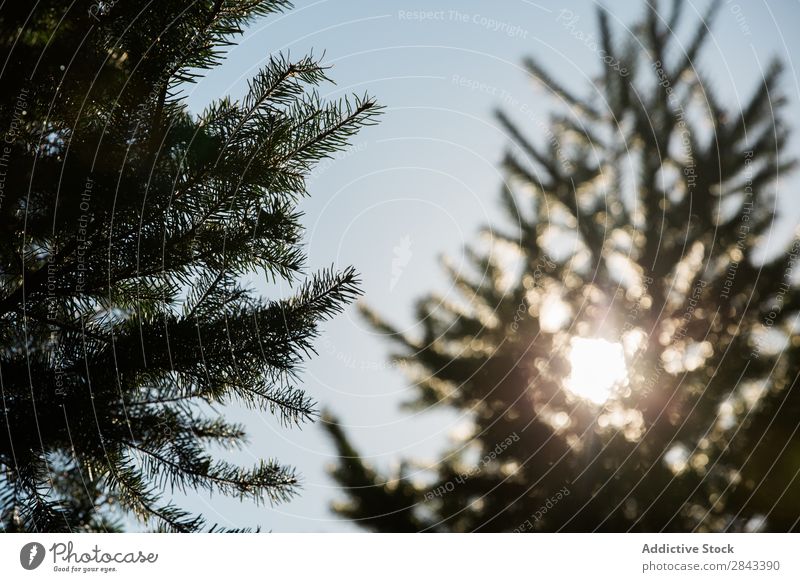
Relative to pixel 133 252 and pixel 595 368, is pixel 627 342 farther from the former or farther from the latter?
pixel 133 252

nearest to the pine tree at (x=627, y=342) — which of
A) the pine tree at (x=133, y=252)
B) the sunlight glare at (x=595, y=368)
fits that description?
the sunlight glare at (x=595, y=368)

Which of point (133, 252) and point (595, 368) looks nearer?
point (133, 252)

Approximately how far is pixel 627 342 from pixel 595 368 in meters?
0.11

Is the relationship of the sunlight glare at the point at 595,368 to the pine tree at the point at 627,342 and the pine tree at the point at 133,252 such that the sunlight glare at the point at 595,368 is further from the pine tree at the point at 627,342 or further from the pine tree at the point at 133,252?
the pine tree at the point at 133,252

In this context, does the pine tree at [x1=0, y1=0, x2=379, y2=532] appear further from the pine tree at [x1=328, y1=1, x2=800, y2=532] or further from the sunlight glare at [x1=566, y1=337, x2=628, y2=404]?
the sunlight glare at [x1=566, y1=337, x2=628, y2=404]

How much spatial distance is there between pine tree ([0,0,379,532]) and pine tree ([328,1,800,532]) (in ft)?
1.90

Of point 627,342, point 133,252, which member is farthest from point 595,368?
point 133,252

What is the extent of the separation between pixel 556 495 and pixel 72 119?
118 centimetres

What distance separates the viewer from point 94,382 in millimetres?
702

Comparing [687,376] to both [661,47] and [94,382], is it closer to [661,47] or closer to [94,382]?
[661,47]

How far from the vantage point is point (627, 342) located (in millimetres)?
1395

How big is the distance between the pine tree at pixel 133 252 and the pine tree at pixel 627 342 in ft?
1.90

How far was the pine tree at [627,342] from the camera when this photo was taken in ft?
3.99
